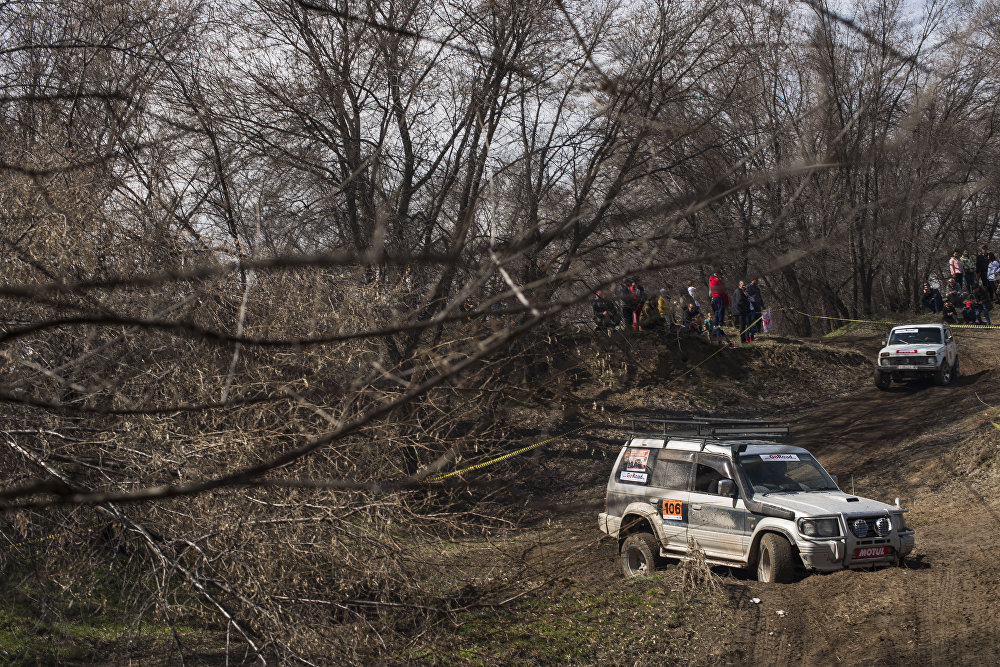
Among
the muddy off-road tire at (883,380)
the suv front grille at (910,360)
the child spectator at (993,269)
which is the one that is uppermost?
the child spectator at (993,269)

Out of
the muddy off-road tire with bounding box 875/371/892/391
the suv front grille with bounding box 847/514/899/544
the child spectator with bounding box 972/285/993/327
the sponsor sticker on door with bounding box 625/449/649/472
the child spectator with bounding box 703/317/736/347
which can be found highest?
the child spectator with bounding box 972/285/993/327

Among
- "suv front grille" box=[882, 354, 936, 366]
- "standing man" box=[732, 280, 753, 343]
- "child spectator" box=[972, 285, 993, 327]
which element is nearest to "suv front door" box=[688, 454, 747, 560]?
"suv front grille" box=[882, 354, 936, 366]

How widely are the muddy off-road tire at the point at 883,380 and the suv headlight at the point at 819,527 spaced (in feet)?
42.4

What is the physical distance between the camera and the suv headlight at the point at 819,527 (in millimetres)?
9148

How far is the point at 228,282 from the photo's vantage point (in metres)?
8.02

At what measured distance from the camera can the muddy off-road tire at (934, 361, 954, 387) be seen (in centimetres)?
2009

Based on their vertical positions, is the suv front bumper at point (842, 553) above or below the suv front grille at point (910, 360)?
below

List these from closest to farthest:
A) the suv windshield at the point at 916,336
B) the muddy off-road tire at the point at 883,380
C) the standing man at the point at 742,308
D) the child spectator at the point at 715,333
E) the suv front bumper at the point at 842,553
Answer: the suv front bumper at the point at 842,553 < the suv windshield at the point at 916,336 < the muddy off-road tire at the point at 883,380 < the standing man at the point at 742,308 < the child spectator at the point at 715,333

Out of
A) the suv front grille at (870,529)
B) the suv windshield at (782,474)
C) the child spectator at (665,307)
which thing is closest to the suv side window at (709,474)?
the suv windshield at (782,474)

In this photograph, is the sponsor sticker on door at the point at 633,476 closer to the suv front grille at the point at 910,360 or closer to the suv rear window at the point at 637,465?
the suv rear window at the point at 637,465

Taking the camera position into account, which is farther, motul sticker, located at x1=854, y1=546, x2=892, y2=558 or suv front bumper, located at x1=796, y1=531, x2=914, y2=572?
motul sticker, located at x1=854, y1=546, x2=892, y2=558

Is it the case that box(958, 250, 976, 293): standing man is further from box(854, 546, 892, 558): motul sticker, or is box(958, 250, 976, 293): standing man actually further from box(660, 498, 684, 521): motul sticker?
box(660, 498, 684, 521): motul sticker

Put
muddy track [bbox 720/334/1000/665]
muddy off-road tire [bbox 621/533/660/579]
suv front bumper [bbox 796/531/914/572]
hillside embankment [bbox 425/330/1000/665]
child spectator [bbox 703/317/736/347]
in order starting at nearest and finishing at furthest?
muddy track [bbox 720/334/1000/665]
hillside embankment [bbox 425/330/1000/665]
suv front bumper [bbox 796/531/914/572]
muddy off-road tire [bbox 621/533/660/579]
child spectator [bbox 703/317/736/347]

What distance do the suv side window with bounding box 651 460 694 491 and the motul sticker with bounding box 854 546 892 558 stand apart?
6.86 feet
